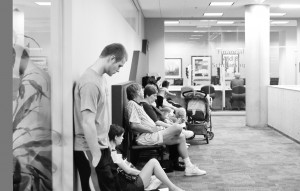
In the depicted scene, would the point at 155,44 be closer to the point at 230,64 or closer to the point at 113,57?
the point at 230,64

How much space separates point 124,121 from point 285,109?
14.3 ft

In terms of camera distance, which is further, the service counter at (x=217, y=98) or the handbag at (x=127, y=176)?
the service counter at (x=217, y=98)

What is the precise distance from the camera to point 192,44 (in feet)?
45.6

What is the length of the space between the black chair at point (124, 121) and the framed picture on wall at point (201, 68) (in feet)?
27.1

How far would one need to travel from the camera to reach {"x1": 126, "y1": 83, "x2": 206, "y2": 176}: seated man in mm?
5176

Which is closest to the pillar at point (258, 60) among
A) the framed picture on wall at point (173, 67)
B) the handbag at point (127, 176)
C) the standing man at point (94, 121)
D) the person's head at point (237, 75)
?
the person's head at point (237, 75)

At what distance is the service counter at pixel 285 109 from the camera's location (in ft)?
24.9

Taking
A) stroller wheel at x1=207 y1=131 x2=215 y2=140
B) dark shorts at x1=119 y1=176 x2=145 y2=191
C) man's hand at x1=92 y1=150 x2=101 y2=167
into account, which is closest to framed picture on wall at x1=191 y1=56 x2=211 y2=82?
stroller wheel at x1=207 y1=131 x2=215 y2=140

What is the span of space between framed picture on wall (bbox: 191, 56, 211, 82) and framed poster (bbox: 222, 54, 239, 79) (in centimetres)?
52

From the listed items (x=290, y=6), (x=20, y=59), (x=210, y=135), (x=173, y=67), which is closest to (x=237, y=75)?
(x=173, y=67)

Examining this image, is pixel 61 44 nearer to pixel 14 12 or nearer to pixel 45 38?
pixel 45 38

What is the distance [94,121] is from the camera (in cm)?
286

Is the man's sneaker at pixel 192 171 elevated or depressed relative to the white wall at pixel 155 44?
depressed

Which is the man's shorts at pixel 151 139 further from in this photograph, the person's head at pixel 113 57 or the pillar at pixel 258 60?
the pillar at pixel 258 60
